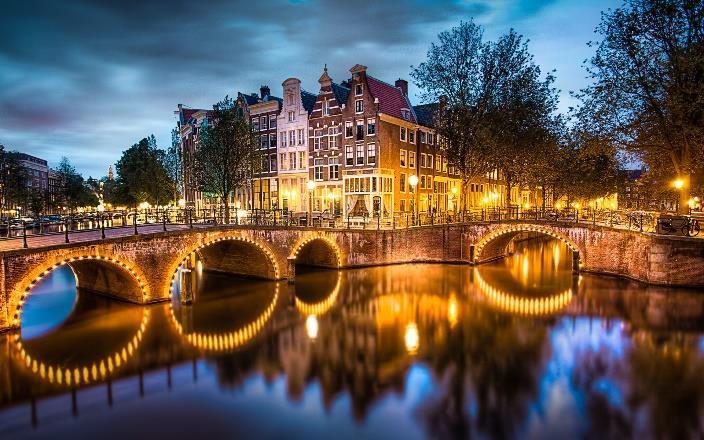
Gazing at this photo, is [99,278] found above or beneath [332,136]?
beneath

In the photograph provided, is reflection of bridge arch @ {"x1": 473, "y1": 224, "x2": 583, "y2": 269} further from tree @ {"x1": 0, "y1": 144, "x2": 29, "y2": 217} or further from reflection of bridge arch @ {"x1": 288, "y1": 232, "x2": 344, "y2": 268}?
tree @ {"x1": 0, "y1": 144, "x2": 29, "y2": 217}

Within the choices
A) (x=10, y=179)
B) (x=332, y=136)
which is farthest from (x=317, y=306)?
(x=10, y=179)

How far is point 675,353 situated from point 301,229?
73.2 ft

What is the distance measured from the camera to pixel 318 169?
162ft

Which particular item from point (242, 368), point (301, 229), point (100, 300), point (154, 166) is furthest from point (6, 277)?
point (154, 166)

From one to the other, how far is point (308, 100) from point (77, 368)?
41690 millimetres

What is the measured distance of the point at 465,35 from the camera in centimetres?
3844

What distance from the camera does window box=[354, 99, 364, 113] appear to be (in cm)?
4514

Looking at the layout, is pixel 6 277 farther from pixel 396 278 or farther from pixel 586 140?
pixel 586 140

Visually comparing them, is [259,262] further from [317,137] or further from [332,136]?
[317,137]

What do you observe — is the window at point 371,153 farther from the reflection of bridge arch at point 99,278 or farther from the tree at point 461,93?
the reflection of bridge arch at point 99,278

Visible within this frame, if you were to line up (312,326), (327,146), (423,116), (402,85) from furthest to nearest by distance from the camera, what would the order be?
(423,116)
(402,85)
(327,146)
(312,326)

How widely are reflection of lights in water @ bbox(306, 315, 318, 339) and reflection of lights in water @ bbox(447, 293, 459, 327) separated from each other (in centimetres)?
695

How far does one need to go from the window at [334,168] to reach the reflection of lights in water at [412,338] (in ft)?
91.9
